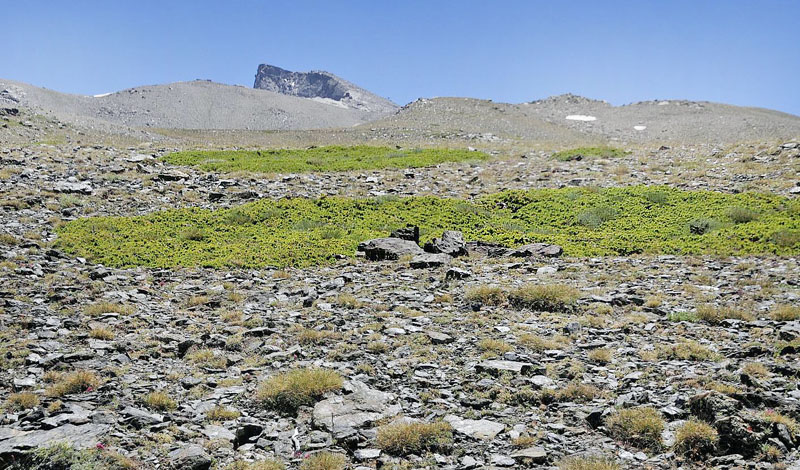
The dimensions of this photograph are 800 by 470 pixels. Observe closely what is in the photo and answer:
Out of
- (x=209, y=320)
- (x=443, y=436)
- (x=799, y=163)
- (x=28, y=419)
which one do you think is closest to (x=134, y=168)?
(x=209, y=320)

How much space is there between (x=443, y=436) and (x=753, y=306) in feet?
26.8

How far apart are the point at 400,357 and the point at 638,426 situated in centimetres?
400

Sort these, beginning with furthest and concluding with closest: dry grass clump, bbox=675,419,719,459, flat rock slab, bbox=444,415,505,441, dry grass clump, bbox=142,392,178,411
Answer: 1. dry grass clump, bbox=142,392,178,411
2. flat rock slab, bbox=444,415,505,441
3. dry grass clump, bbox=675,419,719,459

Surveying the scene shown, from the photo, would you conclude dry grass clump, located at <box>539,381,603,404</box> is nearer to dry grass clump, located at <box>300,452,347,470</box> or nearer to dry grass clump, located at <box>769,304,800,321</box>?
dry grass clump, located at <box>300,452,347,470</box>

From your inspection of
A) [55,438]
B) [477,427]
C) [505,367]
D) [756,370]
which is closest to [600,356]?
[505,367]

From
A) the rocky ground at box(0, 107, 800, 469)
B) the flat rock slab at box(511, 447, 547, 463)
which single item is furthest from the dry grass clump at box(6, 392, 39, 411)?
the flat rock slab at box(511, 447, 547, 463)

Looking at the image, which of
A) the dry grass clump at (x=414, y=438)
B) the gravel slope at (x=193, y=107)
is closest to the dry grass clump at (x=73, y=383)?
the dry grass clump at (x=414, y=438)

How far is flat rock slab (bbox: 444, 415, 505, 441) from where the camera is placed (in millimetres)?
6559

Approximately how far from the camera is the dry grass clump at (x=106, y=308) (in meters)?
10.6

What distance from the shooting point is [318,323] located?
35.1 feet

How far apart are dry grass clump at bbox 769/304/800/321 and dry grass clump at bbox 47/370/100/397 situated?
12.2 metres

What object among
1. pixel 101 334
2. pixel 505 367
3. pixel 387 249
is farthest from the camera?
pixel 387 249

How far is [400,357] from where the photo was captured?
9023mm

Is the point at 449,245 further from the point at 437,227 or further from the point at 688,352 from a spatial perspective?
the point at 688,352
